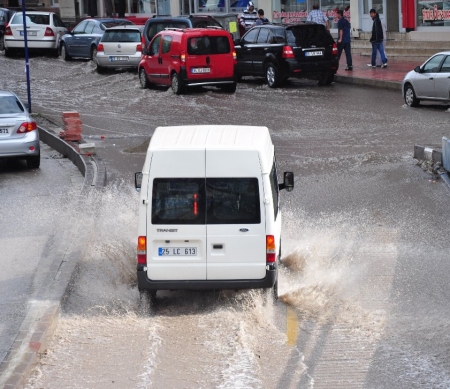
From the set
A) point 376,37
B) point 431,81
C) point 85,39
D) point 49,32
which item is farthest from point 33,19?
point 431,81

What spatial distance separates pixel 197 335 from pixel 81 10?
47.4 m

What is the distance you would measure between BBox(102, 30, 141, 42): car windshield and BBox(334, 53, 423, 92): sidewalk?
6.60m

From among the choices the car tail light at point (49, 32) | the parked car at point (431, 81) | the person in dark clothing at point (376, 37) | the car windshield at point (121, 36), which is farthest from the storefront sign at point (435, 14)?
the car tail light at point (49, 32)

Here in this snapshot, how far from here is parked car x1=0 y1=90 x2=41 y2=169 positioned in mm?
18188

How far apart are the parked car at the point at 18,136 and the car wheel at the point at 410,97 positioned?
9.57m

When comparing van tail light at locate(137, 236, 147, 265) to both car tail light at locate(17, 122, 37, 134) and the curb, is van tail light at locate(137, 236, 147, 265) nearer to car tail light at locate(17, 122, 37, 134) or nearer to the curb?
the curb

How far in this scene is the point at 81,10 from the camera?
54.6 meters

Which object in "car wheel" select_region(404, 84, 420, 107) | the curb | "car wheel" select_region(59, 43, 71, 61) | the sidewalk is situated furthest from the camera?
"car wheel" select_region(59, 43, 71, 61)

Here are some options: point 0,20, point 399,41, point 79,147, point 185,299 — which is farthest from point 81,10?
point 185,299

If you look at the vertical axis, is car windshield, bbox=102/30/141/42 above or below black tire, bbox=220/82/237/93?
above

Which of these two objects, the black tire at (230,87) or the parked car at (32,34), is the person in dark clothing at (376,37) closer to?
the black tire at (230,87)

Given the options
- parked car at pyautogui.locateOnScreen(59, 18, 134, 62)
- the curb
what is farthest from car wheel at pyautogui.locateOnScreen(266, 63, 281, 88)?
the curb

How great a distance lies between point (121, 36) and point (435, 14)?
1045 centimetres

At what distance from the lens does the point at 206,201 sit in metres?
9.73
